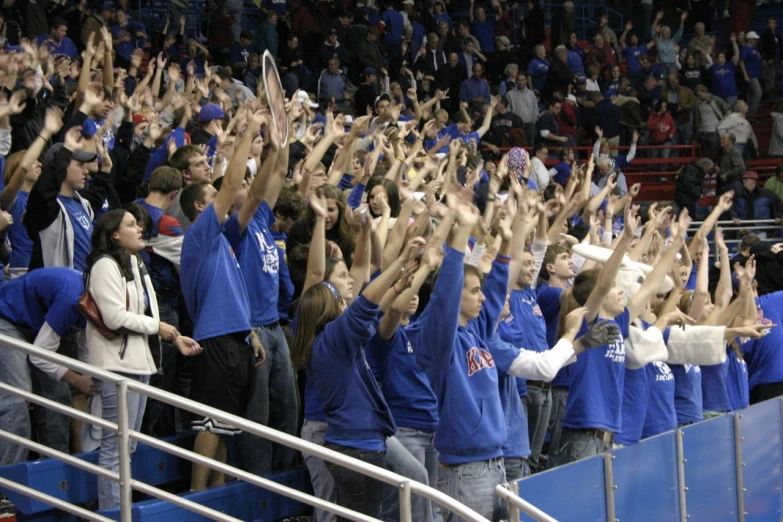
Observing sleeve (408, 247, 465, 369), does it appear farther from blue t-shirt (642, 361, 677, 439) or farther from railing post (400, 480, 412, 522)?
blue t-shirt (642, 361, 677, 439)

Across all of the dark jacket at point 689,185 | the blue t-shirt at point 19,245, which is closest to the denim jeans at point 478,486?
the blue t-shirt at point 19,245

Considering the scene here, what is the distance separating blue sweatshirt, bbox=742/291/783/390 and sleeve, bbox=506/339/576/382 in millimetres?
3680

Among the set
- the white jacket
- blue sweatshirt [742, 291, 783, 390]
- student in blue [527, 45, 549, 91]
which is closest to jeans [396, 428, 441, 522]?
the white jacket

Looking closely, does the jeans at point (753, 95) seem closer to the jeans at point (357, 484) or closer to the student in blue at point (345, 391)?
the student in blue at point (345, 391)

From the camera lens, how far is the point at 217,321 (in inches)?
213

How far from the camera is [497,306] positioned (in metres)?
5.21

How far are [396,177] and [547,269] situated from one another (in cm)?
132

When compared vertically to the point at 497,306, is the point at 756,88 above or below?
above

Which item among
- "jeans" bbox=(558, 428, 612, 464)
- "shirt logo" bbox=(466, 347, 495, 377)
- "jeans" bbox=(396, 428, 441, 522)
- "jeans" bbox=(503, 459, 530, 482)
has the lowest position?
"jeans" bbox=(503, 459, 530, 482)

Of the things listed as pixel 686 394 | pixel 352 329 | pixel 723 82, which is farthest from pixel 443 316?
pixel 723 82

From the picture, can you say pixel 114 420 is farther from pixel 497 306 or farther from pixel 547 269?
pixel 547 269

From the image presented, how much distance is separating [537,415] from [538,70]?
40.3 feet

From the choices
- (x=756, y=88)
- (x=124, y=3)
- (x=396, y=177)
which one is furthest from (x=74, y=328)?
(x=756, y=88)

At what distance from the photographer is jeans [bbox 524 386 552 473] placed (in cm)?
646
